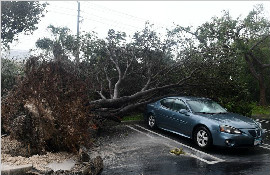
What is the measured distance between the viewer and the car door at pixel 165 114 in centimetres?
878

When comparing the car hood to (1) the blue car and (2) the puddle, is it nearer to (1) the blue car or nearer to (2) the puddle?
(1) the blue car

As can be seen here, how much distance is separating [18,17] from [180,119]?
43.5ft

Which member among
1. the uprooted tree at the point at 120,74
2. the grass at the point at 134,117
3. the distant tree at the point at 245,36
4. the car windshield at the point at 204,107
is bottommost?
the grass at the point at 134,117

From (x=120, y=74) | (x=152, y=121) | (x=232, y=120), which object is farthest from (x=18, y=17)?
(x=232, y=120)

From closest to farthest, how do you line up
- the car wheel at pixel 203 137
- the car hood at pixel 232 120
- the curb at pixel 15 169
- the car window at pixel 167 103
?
the curb at pixel 15 169 < the car hood at pixel 232 120 < the car wheel at pixel 203 137 < the car window at pixel 167 103

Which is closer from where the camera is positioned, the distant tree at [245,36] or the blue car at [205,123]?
the blue car at [205,123]

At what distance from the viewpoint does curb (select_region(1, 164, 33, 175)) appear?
4809mm

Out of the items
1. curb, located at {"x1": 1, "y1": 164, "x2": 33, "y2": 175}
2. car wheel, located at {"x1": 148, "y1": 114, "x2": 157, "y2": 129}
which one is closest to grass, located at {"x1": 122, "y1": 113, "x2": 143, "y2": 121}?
car wheel, located at {"x1": 148, "y1": 114, "x2": 157, "y2": 129}

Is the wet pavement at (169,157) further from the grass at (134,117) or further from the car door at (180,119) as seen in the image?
the grass at (134,117)

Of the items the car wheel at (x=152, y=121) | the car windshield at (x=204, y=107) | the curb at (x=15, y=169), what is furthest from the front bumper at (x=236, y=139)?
the curb at (x=15, y=169)

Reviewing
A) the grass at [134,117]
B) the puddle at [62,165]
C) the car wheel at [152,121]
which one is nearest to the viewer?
the puddle at [62,165]

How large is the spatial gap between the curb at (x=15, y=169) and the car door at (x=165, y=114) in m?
4.89

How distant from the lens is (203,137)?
24.0 feet

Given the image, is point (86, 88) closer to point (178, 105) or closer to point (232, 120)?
point (178, 105)
